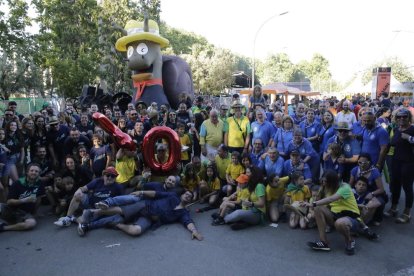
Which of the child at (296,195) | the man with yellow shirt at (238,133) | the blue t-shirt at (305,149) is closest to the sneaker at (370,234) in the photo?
the child at (296,195)

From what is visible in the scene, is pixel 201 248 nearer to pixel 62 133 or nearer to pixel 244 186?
pixel 244 186

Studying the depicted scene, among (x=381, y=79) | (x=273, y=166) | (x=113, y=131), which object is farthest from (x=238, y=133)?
(x=381, y=79)

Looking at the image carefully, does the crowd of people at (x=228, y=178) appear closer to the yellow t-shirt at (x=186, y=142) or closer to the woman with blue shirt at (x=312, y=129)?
the woman with blue shirt at (x=312, y=129)

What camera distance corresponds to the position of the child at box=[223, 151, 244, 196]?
6.44 m

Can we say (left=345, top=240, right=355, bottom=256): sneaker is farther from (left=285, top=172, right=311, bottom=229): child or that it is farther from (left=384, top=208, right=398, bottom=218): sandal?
(left=384, top=208, right=398, bottom=218): sandal

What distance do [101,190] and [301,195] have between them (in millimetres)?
3156

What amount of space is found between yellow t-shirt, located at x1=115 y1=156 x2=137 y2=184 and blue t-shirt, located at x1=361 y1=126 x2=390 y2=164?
408 centimetres

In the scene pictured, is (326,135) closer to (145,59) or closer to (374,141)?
(374,141)

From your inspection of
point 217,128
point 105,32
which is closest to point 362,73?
point 105,32

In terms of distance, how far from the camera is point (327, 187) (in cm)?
488

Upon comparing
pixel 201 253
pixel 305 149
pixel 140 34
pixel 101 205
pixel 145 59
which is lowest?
pixel 201 253

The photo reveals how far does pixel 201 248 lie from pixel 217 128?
10.2 ft

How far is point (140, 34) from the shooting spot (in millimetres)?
12883

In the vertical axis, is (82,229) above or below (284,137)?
below
